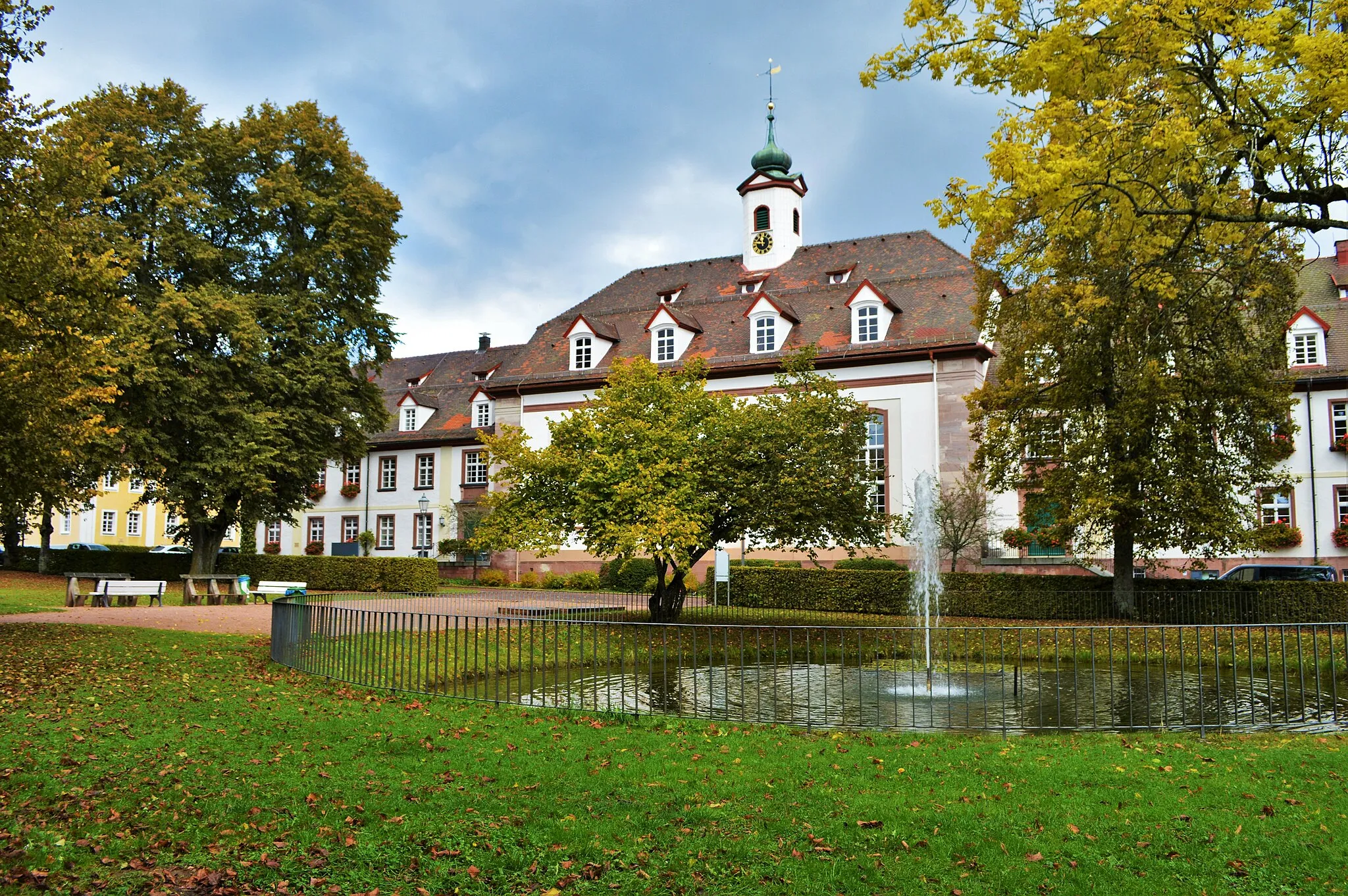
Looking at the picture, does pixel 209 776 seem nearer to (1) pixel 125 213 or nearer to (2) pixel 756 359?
(1) pixel 125 213

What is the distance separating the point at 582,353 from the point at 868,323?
37.6ft

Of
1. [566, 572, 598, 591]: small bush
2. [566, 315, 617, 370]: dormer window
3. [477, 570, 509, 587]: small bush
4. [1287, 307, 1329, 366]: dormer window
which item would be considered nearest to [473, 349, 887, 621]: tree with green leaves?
[566, 572, 598, 591]: small bush

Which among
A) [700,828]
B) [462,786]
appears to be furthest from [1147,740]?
[462,786]

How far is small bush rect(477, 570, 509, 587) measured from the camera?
1467 inches

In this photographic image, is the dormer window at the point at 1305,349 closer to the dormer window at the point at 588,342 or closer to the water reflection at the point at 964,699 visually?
the water reflection at the point at 964,699

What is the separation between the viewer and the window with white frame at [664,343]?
37562mm

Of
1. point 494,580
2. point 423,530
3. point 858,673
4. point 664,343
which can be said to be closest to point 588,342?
point 664,343

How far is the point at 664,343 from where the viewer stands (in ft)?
124

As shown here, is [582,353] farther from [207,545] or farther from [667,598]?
[667,598]

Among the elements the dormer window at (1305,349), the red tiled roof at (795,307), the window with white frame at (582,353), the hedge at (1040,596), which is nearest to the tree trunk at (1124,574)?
the hedge at (1040,596)

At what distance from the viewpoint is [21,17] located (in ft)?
37.8

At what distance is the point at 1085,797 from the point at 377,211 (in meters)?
30.7

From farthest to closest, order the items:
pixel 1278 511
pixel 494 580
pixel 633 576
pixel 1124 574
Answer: pixel 494 580 < pixel 1278 511 < pixel 633 576 < pixel 1124 574

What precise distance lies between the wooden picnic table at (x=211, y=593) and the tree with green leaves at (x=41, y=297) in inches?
290
